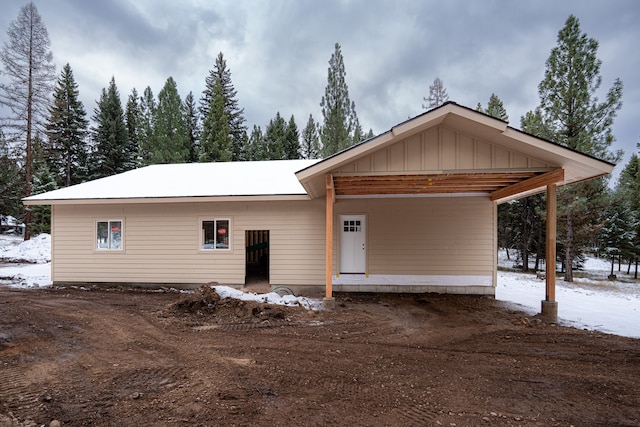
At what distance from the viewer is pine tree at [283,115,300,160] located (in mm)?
29516

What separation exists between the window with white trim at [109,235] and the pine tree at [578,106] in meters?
16.6

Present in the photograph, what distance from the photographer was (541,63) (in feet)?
42.3

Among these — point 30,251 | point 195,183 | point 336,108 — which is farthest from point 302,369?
point 30,251

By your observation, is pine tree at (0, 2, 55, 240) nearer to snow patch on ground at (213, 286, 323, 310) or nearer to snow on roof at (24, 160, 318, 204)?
snow on roof at (24, 160, 318, 204)

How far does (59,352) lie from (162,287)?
5197 millimetres

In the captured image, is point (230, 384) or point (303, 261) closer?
point (230, 384)

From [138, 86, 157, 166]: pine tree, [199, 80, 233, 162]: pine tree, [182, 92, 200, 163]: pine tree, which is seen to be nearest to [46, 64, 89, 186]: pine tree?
[138, 86, 157, 166]: pine tree

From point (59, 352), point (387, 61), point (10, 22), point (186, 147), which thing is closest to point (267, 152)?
point (186, 147)

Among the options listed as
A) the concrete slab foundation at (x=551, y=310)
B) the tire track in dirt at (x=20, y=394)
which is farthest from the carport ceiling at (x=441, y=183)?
the tire track in dirt at (x=20, y=394)

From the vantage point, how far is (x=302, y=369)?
374cm

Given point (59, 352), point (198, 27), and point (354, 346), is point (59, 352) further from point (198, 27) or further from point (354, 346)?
point (198, 27)

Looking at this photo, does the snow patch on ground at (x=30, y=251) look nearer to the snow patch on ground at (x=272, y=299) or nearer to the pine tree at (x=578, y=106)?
the snow patch on ground at (x=272, y=299)

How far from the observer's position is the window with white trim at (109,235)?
31.4 ft

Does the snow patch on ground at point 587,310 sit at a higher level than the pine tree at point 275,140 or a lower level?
lower
